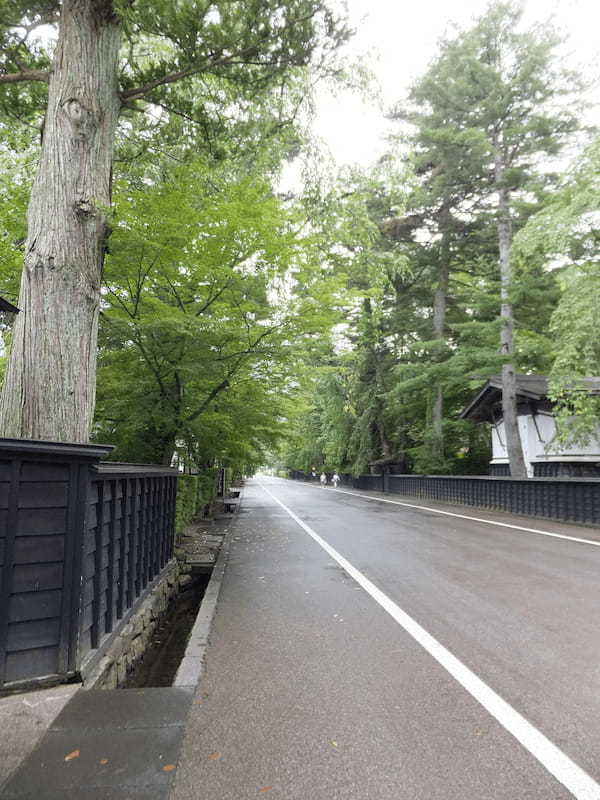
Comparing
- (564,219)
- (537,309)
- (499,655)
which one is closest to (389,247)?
(537,309)

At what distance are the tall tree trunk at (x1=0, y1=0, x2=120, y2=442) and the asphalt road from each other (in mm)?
2834

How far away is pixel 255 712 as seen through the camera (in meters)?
3.06

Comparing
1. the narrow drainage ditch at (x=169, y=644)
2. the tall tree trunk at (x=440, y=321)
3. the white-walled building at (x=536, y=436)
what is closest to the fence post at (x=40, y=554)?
the narrow drainage ditch at (x=169, y=644)

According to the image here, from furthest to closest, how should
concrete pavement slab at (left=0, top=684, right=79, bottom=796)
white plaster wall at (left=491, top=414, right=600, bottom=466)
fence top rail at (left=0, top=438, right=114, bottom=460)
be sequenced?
1. white plaster wall at (left=491, top=414, right=600, bottom=466)
2. fence top rail at (left=0, top=438, right=114, bottom=460)
3. concrete pavement slab at (left=0, top=684, right=79, bottom=796)

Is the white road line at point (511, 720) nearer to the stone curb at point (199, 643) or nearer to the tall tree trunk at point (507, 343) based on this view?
the stone curb at point (199, 643)

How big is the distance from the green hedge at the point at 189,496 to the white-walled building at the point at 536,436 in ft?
45.9

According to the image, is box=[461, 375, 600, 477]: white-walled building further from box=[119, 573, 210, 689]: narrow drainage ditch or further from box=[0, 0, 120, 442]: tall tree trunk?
box=[0, 0, 120, 442]: tall tree trunk

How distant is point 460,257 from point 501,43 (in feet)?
33.6

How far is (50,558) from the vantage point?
341cm

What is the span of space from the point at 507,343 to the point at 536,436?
6074mm

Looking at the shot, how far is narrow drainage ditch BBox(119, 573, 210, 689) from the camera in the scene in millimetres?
4988

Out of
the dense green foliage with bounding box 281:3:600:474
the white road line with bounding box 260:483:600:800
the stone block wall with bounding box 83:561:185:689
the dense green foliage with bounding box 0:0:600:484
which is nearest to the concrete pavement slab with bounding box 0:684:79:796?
the stone block wall with bounding box 83:561:185:689

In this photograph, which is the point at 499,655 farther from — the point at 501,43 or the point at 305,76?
the point at 501,43

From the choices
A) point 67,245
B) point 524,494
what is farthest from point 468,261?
point 67,245
